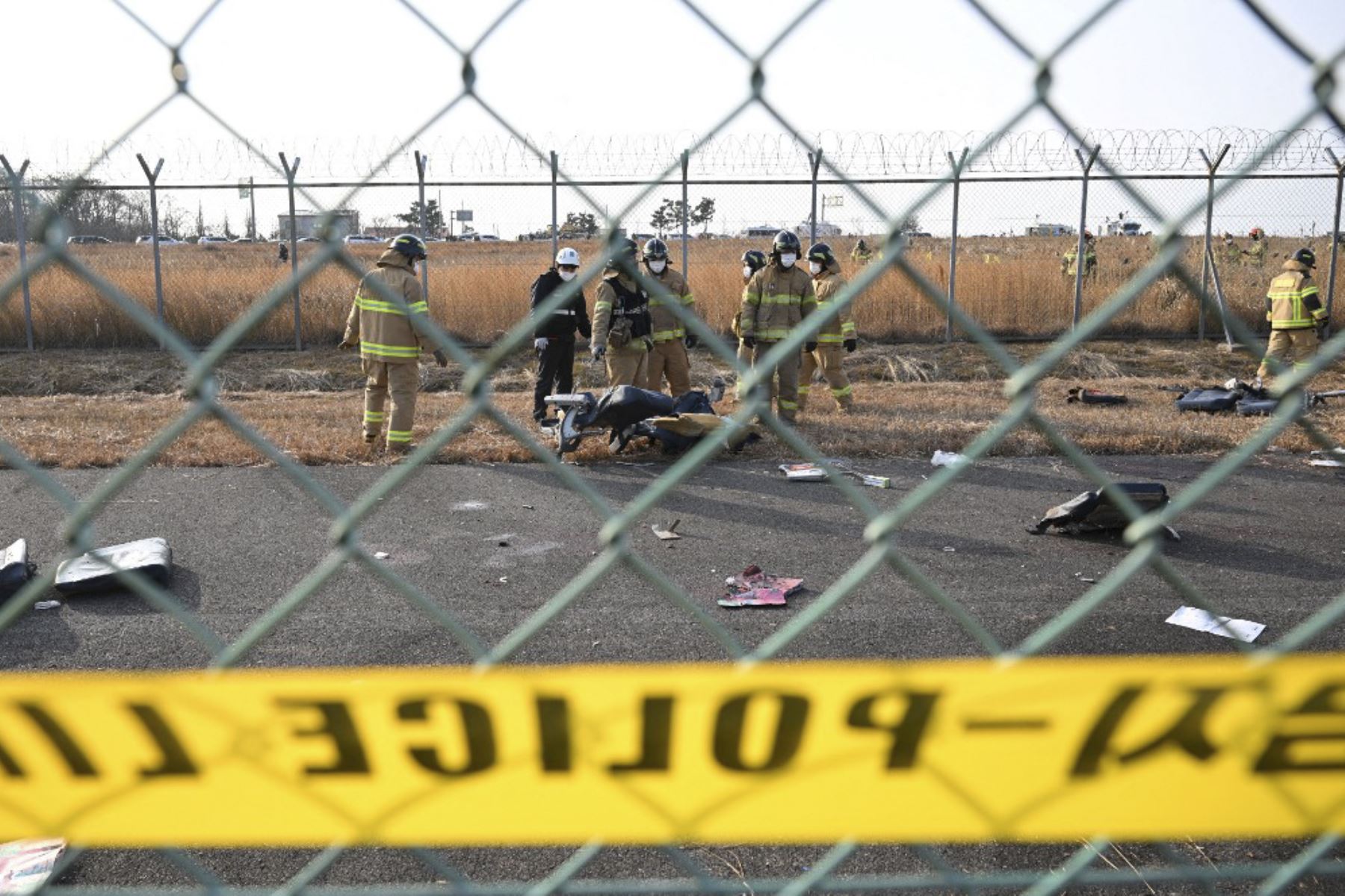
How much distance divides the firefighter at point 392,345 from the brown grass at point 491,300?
5306 millimetres

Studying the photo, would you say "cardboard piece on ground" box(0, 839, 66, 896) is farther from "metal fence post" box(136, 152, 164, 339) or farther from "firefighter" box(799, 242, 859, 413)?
"metal fence post" box(136, 152, 164, 339)

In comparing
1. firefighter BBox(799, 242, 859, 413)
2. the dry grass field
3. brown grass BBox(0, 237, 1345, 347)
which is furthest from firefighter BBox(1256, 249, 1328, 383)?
firefighter BBox(799, 242, 859, 413)

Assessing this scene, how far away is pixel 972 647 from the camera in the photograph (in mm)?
4344

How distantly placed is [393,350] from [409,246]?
0.80 meters

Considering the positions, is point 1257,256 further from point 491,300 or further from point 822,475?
point 822,475

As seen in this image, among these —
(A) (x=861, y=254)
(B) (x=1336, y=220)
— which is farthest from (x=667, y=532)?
(A) (x=861, y=254)

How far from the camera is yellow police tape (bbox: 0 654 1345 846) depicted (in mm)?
1023

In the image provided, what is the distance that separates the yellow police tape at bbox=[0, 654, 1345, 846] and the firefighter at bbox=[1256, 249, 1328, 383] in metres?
11.9

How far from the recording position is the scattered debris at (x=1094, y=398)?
10.9 metres

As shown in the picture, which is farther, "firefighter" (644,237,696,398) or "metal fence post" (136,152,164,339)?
"metal fence post" (136,152,164,339)

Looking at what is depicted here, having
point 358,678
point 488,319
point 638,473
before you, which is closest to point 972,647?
point 358,678

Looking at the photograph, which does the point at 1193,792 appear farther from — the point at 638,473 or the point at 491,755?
the point at 638,473

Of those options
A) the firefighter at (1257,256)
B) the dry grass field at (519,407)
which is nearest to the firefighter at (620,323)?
the dry grass field at (519,407)

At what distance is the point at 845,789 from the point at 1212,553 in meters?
5.49
